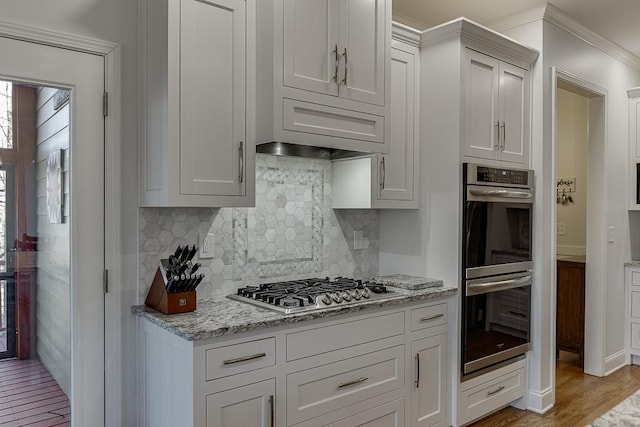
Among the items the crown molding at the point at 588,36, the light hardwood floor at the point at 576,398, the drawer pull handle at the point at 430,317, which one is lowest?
the light hardwood floor at the point at 576,398

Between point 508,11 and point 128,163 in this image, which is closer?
point 128,163

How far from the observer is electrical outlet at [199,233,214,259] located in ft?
8.21

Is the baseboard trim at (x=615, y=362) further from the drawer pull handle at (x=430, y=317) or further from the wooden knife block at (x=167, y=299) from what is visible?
the wooden knife block at (x=167, y=299)

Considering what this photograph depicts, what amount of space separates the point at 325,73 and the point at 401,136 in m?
0.79

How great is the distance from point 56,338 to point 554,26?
146 inches

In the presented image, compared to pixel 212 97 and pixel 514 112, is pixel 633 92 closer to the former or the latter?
pixel 514 112

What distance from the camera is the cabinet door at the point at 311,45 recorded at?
2.33 metres

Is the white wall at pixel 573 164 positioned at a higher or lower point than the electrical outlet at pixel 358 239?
higher

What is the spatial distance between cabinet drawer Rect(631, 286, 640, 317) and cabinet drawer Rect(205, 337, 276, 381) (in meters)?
3.89

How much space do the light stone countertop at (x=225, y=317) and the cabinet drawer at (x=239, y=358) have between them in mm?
70

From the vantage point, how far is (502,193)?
3.12 metres

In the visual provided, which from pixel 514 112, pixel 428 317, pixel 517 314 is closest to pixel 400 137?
pixel 514 112

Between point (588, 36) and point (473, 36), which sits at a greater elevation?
point (588, 36)

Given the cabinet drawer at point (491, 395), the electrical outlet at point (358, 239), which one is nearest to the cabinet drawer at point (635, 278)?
the cabinet drawer at point (491, 395)
